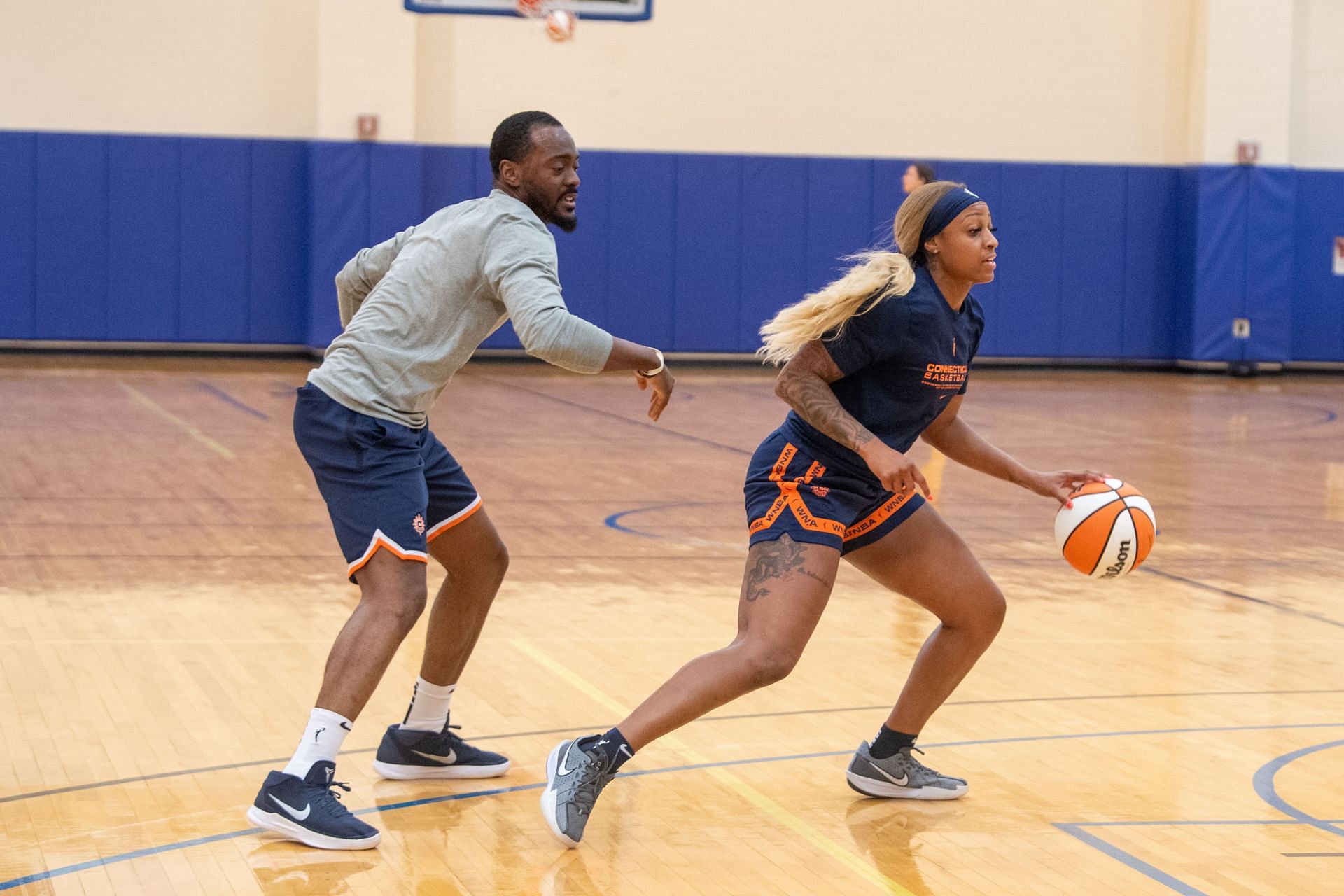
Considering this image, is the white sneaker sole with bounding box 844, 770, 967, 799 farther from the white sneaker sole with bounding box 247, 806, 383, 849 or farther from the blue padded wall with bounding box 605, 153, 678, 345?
the blue padded wall with bounding box 605, 153, 678, 345

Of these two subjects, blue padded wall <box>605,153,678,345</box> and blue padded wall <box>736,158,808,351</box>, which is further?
blue padded wall <box>736,158,808,351</box>

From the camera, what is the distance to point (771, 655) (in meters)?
3.83

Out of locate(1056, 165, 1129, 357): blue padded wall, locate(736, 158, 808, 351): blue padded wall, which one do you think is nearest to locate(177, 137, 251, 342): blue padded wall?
locate(736, 158, 808, 351): blue padded wall

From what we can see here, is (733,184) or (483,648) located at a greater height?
(733,184)

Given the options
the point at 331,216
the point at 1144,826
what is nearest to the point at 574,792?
the point at 1144,826

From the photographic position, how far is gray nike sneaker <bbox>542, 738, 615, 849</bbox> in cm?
381

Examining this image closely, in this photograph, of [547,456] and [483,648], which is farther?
[547,456]

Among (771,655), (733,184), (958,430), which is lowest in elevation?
(771,655)

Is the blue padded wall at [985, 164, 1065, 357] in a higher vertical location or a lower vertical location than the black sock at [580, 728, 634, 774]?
higher

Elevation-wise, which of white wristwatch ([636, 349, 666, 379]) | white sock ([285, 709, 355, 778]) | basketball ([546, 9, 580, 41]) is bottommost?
white sock ([285, 709, 355, 778])

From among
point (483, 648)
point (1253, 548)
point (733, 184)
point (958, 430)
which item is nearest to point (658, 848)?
point (958, 430)

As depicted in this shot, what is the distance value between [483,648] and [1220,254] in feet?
49.5

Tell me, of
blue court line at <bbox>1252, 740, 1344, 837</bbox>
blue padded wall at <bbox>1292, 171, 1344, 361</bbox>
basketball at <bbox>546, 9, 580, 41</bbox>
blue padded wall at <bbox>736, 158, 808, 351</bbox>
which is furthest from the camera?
blue padded wall at <bbox>1292, 171, 1344, 361</bbox>

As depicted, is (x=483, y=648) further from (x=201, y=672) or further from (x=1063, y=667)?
(x=1063, y=667)
